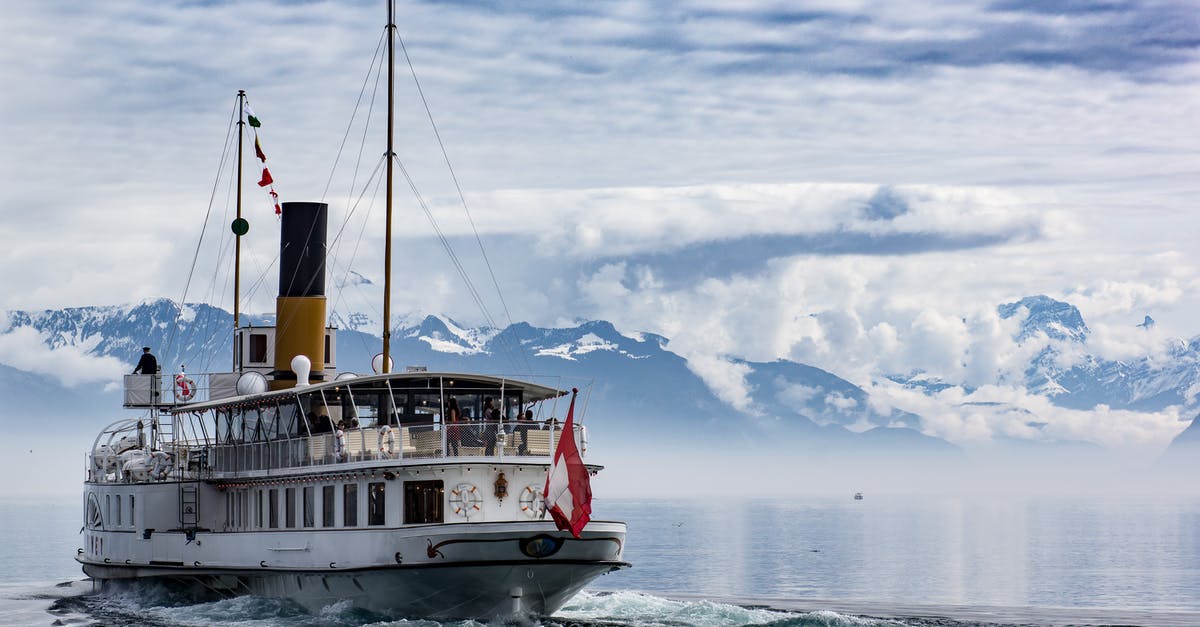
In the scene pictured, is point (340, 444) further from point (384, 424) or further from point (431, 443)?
point (431, 443)

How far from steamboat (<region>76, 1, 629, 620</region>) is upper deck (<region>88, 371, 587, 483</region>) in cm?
5

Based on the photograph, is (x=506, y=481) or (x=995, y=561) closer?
(x=506, y=481)

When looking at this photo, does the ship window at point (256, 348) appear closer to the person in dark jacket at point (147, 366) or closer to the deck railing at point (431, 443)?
the person in dark jacket at point (147, 366)

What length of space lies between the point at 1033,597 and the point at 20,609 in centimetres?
3914

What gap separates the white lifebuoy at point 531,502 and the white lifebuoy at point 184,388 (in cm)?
1603

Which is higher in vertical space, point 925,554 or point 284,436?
point 284,436

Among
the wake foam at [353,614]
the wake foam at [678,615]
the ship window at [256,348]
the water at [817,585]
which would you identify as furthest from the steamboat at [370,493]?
the wake foam at [678,615]

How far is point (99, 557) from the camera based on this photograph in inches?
2087

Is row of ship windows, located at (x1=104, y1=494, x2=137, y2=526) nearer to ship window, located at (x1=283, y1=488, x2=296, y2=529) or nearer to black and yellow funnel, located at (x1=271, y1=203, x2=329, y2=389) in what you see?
black and yellow funnel, located at (x1=271, y1=203, x2=329, y2=389)

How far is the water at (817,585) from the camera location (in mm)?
44500

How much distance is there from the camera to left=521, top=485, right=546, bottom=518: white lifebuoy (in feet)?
130

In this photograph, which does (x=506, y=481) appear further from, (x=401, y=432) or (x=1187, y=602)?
(x=1187, y=602)

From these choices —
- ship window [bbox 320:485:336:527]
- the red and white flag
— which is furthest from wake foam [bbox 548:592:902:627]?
ship window [bbox 320:485:336:527]

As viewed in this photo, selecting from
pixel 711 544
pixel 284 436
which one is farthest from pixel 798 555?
pixel 284 436
